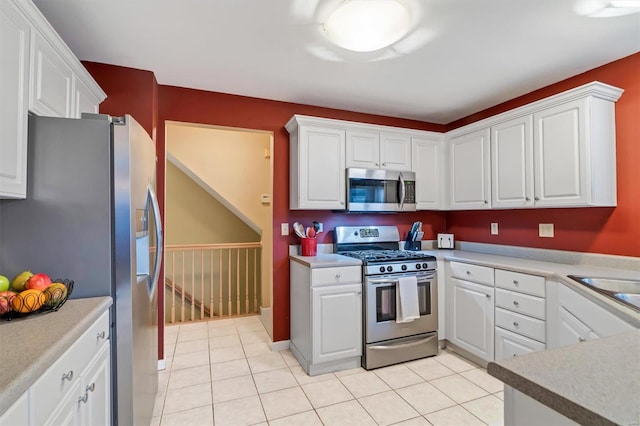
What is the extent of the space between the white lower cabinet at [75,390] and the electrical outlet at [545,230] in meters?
3.23

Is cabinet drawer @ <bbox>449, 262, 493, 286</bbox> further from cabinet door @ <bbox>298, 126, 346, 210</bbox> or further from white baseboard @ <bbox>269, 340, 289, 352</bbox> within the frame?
white baseboard @ <bbox>269, 340, 289, 352</bbox>

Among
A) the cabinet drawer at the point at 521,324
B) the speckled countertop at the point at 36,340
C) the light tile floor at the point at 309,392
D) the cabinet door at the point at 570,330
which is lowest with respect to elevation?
the light tile floor at the point at 309,392

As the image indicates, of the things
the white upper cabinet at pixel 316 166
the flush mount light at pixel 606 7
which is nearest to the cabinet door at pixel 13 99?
the white upper cabinet at pixel 316 166

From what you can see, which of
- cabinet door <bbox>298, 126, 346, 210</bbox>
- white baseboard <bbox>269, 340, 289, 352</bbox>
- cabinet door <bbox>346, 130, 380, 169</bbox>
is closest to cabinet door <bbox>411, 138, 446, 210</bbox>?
cabinet door <bbox>346, 130, 380, 169</bbox>

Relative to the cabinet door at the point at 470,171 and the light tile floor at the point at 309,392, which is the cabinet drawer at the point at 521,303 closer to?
the light tile floor at the point at 309,392

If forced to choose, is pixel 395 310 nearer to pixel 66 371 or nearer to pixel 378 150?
pixel 378 150

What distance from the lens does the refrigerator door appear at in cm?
141

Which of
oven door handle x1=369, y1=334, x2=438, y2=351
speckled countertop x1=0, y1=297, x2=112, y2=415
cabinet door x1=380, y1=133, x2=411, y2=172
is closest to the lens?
speckled countertop x1=0, y1=297, x2=112, y2=415

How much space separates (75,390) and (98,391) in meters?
0.23

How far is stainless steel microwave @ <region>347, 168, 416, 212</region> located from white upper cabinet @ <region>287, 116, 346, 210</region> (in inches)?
4.3

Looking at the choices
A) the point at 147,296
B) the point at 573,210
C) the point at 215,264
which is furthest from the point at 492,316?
the point at 215,264

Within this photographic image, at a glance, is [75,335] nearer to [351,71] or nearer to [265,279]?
[351,71]

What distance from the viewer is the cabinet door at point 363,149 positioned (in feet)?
9.59

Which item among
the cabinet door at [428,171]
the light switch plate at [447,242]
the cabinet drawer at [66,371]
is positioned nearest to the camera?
the cabinet drawer at [66,371]
